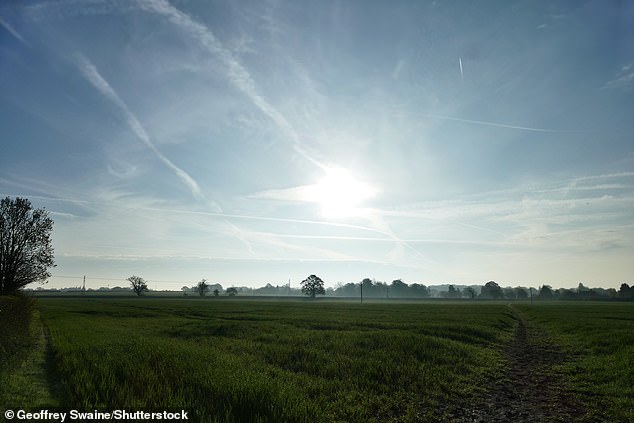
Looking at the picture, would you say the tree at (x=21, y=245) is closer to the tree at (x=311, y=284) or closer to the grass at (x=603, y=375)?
the grass at (x=603, y=375)

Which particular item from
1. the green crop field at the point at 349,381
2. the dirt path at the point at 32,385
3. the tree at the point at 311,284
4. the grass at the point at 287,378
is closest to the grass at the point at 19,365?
the dirt path at the point at 32,385

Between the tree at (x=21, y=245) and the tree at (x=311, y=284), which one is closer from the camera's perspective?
the tree at (x=21, y=245)

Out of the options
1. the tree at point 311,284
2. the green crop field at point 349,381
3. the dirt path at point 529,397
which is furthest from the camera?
the tree at point 311,284

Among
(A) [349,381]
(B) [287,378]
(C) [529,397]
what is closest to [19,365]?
(B) [287,378]

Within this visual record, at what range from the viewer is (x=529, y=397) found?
488 inches

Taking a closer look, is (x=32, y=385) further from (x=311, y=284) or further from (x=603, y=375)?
(x=311, y=284)

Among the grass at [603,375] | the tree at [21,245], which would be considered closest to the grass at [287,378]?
the grass at [603,375]

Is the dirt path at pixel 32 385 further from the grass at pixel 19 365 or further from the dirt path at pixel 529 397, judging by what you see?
the dirt path at pixel 529 397

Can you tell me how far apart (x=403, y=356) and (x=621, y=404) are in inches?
326

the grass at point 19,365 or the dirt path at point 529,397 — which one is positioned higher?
the grass at point 19,365

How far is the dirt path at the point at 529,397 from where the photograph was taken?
10309 mm

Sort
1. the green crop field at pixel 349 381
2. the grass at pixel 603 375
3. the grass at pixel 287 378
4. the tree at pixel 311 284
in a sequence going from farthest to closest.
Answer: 1. the tree at pixel 311 284
2. the grass at pixel 603 375
3. the green crop field at pixel 349 381
4. the grass at pixel 287 378

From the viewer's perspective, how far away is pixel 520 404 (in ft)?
37.9

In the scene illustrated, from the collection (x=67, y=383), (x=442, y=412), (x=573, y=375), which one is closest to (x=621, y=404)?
(x=573, y=375)
